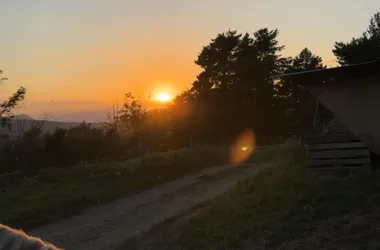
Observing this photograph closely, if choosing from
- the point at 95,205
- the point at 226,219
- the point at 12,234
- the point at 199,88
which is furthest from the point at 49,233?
the point at 199,88

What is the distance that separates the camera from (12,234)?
1.67m

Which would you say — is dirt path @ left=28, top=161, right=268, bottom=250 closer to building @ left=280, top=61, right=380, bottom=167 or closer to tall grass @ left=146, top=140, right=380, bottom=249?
tall grass @ left=146, top=140, right=380, bottom=249

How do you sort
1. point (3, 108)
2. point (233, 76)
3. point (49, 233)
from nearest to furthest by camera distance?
point (49, 233), point (3, 108), point (233, 76)

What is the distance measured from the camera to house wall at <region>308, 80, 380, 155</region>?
8258 millimetres

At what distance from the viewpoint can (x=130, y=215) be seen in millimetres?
9133

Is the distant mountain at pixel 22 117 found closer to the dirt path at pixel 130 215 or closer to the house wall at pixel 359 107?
the dirt path at pixel 130 215

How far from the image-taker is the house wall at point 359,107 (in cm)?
826

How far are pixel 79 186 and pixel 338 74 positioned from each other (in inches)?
262

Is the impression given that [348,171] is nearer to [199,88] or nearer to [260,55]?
[199,88]

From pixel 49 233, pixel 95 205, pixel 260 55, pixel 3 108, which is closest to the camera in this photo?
pixel 49 233

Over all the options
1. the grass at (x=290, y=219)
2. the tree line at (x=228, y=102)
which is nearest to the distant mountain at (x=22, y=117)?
the tree line at (x=228, y=102)

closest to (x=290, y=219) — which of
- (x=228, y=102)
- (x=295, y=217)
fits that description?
(x=295, y=217)

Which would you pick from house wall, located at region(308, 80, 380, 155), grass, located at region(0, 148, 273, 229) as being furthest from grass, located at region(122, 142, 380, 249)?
grass, located at region(0, 148, 273, 229)

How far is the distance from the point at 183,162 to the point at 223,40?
18.5 m
